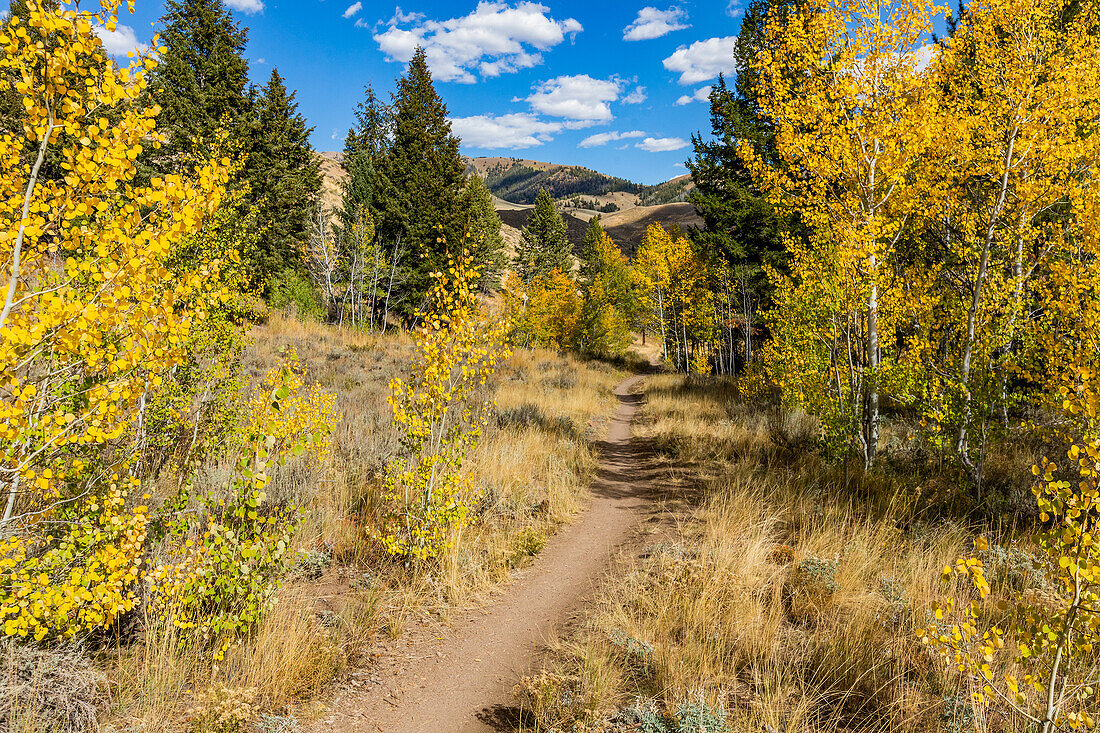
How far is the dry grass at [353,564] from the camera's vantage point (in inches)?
136

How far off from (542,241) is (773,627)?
37970 millimetres

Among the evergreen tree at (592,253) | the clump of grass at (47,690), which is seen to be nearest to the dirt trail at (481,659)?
the clump of grass at (47,690)

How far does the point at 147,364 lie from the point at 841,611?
5.69 m

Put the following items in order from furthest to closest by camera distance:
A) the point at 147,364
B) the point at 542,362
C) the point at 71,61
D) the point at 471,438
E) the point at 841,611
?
1. the point at 542,362
2. the point at 471,438
3. the point at 841,611
4. the point at 147,364
5. the point at 71,61

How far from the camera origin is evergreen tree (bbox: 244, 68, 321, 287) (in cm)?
2047

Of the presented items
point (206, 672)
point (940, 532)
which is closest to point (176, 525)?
point (206, 672)

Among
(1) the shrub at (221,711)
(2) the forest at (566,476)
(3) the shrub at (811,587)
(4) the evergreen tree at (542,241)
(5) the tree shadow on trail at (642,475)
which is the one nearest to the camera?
(2) the forest at (566,476)

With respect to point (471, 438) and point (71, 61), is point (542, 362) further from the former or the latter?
point (71, 61)

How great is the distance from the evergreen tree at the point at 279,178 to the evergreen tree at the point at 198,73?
1386 mm

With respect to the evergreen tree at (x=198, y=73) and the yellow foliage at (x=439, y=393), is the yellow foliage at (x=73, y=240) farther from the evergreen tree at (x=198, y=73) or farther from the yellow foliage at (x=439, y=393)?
the evergreen tree at (x=198, y=73)

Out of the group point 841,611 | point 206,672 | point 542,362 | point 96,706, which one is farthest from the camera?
point 542,362

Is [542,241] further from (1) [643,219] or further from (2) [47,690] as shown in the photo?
(1) [643,219]

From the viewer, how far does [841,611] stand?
4.44 meters

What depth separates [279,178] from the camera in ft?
71.7
